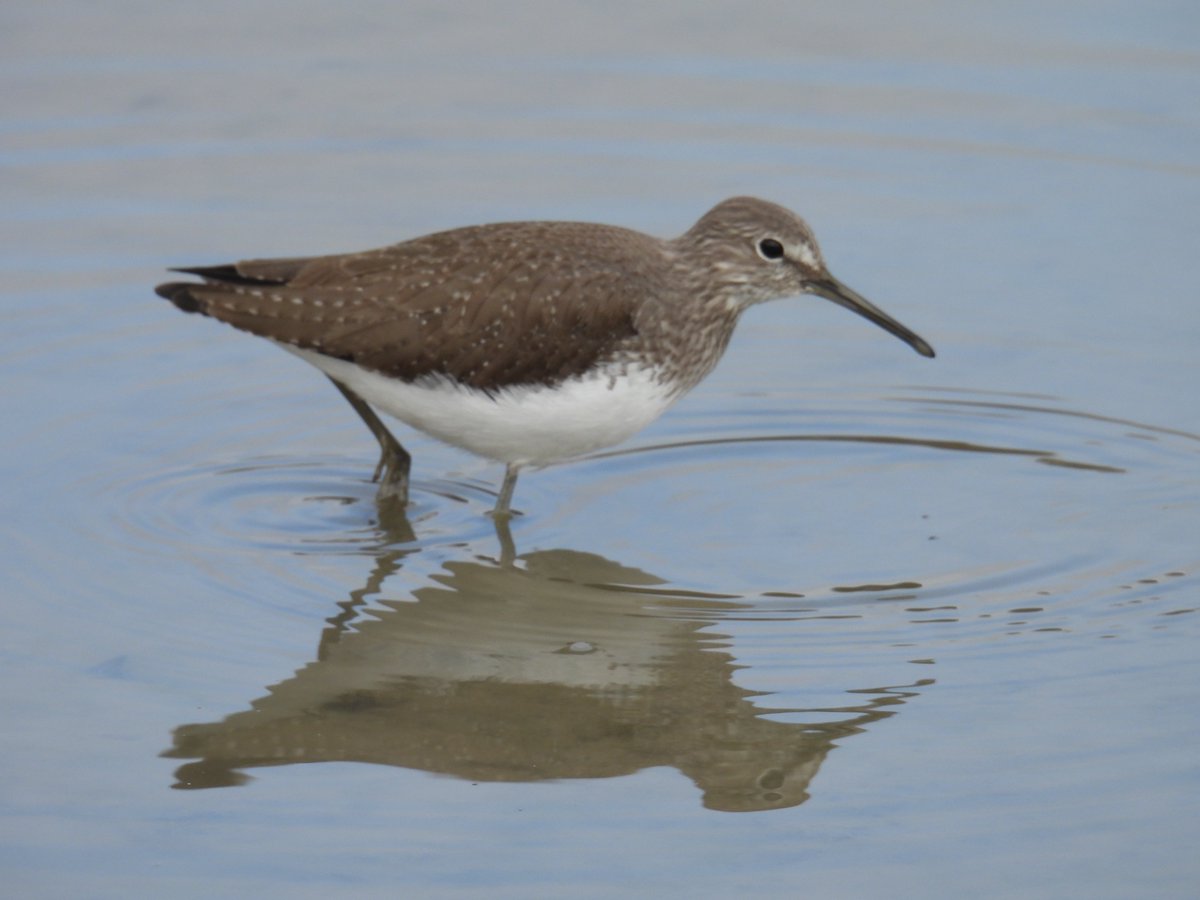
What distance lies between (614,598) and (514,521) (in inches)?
41.9

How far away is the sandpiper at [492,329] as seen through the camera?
921cm

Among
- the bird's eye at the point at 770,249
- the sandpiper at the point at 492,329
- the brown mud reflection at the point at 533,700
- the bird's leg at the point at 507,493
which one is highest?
the bird's eye at the point at 770,249

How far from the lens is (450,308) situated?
30.5 feet

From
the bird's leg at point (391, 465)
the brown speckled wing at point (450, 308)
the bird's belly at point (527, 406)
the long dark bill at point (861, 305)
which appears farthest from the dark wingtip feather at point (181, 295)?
the long dark bill at point (861, 305)

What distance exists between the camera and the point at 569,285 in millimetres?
9281

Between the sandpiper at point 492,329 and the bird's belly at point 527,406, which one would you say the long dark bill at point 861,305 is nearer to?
the sandpiper at point 492,329

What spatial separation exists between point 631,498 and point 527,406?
0.95 meters

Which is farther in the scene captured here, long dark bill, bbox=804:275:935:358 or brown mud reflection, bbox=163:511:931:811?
long dark bill, bbox=804:275:935:358

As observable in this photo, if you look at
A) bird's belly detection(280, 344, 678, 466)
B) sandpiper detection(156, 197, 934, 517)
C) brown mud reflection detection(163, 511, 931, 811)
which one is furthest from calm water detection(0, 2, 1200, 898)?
sandpiper detection(156, 197, 934, 517)

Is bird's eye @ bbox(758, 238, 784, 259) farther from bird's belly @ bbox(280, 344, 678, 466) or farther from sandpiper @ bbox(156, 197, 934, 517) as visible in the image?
bird's belly @ bbox(280, 344, 678, 466)

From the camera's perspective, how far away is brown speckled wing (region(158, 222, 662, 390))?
30.2 ft

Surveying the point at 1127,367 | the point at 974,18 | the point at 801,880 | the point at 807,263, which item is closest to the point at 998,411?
the point at 1127,367

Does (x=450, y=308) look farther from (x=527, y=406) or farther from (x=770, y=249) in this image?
(x=770, y=249)

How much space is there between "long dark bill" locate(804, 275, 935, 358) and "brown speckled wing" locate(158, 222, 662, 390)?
3.24ft
